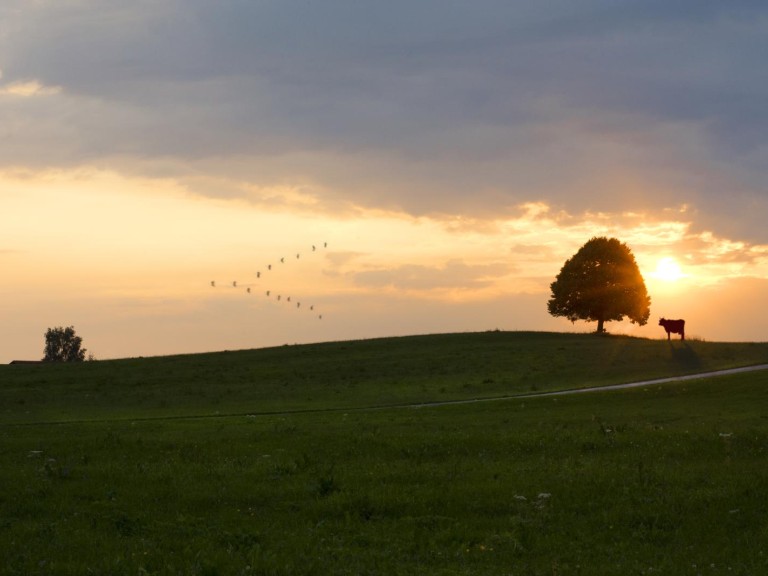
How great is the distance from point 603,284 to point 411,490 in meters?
89.3

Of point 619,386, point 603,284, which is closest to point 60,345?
point 603,284

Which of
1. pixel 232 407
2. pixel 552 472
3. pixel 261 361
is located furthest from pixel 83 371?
pixel 552 472

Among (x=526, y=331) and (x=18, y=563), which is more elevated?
(x=526, y=331)

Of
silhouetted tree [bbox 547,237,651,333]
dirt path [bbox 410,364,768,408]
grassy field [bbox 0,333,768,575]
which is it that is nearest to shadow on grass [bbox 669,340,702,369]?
dirt path [bbox 410,364,768,408]

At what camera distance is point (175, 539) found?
18141 millimetres

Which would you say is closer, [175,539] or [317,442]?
[175,539]

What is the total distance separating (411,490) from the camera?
2205 cm

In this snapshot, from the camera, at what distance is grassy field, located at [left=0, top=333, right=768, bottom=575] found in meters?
17.1

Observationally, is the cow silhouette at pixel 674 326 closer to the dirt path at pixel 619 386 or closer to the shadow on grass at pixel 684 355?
the shadow on grass at pixel 684 355

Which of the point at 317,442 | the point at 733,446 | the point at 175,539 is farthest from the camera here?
the point at 317,442

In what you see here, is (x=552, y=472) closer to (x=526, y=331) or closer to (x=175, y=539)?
(x=175, y=539)

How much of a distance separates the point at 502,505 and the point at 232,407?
33976mm

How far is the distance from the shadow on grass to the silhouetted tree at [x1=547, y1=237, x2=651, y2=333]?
23.5 meters

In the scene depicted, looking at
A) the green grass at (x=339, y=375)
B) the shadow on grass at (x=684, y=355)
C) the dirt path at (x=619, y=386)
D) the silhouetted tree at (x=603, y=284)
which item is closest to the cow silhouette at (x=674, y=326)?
the green grass at (x=339, y=375)
